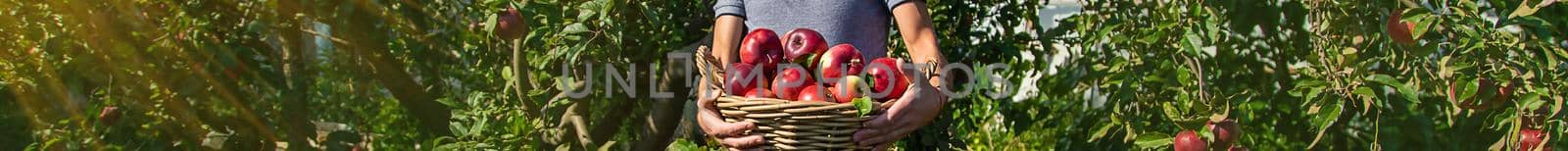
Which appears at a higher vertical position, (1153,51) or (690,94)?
(1153,51)

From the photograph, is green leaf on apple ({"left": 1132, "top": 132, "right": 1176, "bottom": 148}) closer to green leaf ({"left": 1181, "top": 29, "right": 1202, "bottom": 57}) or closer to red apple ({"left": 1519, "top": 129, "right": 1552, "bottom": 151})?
green leaf ({"left": 1181, "top": 29, "right": 1202, "bottom": 57})

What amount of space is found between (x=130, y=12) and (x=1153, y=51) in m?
1.44

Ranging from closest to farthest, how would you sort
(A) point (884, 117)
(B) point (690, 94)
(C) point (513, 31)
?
(A) point (884, 117)
(C) point (513, 31)
(B) point (690, 94)

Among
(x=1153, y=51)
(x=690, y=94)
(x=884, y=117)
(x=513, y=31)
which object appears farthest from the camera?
(x=690, y=94)

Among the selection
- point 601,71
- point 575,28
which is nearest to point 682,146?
point 601,71

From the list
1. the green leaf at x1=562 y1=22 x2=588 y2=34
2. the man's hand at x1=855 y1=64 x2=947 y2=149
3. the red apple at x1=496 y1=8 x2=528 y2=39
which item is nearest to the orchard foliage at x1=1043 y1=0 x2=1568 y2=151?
the man's hand at x1=855 y1=64 x2=947 y2=149

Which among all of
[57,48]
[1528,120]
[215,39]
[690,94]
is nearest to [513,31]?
[690,94]

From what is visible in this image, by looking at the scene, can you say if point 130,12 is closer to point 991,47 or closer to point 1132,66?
point 991,47

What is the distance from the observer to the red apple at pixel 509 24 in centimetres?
197

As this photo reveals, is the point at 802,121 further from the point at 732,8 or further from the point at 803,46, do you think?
the point at 732,8

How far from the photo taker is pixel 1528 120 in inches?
68.2

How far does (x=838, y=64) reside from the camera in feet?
4.88

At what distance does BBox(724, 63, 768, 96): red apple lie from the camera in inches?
59.8

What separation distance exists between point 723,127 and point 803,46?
127mm
